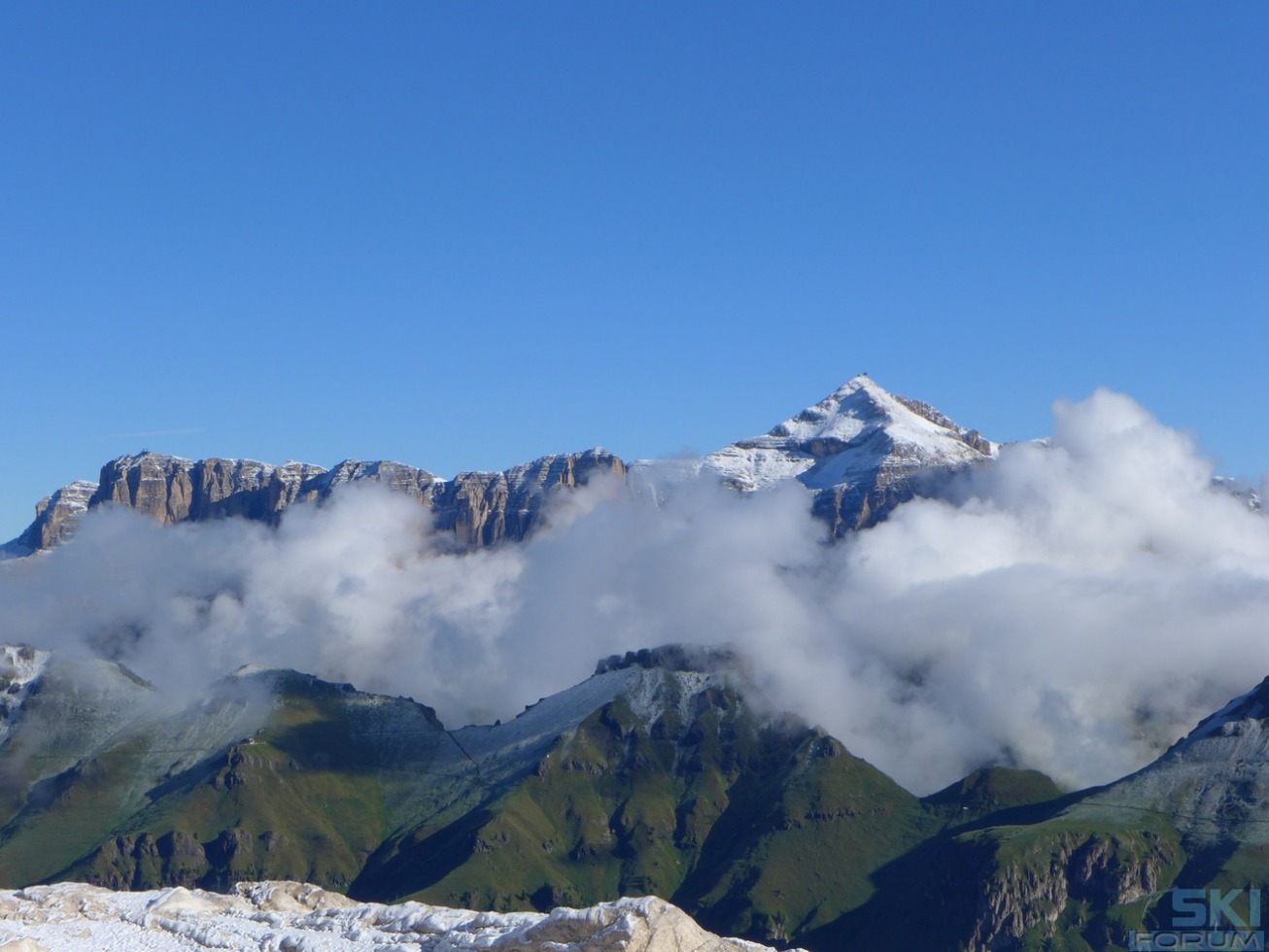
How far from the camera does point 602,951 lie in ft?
654

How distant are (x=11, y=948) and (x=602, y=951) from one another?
6271cm

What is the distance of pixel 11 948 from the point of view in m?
196
